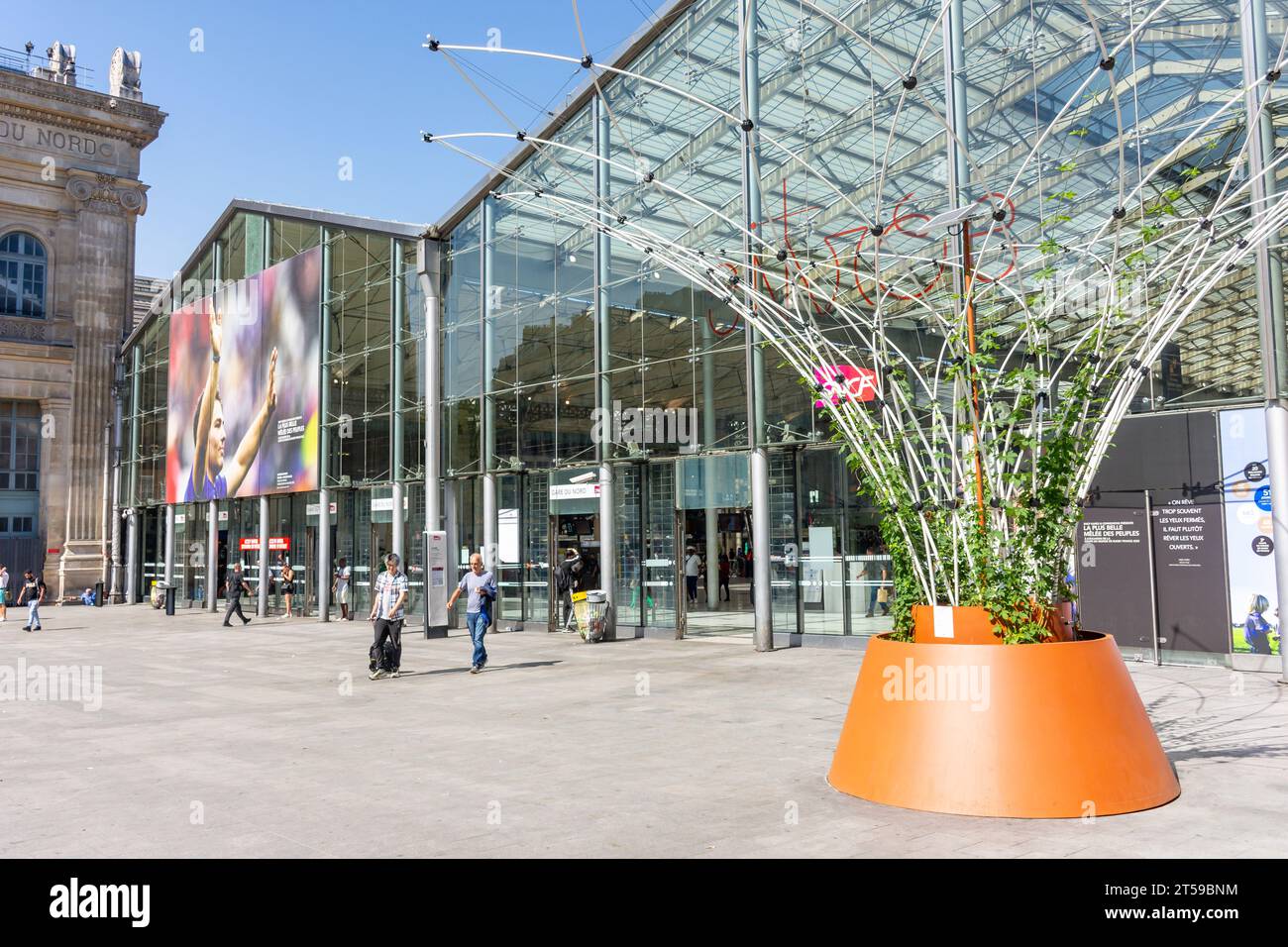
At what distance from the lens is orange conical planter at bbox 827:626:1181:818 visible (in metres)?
7.23

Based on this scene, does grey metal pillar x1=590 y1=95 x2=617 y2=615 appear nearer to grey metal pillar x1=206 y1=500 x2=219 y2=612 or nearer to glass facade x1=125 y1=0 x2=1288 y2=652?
glass facade x1=125 y1=0 x2=1288 y2=652

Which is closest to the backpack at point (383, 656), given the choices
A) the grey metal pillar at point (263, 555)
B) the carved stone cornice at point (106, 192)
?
the grey metal pillar at point (263, 555)

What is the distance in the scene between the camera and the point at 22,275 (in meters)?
46.8

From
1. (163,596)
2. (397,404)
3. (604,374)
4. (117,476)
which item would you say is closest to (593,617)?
(604,374)

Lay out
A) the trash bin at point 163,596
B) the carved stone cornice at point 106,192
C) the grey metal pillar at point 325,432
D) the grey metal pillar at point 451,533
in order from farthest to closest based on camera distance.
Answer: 1. the carved stone cornice at point 106,192
2. the trash bin at point 163,596
3. the grey metal pillar at point 325,432
4. the grey metal pillar at point 451,533

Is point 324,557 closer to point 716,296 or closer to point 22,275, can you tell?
point 716,296

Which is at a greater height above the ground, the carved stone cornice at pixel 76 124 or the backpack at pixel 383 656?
the carved stone cornice at pixel 76 124

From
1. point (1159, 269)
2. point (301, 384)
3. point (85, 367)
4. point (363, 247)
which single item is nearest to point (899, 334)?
point (1159, 269)

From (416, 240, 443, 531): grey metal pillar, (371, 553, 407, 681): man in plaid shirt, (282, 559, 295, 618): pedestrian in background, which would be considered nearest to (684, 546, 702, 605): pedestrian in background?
(416, 240, 443, 531): grey metal pillar

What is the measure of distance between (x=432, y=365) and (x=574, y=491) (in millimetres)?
6113

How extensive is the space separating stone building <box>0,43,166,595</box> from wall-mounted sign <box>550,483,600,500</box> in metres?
31.1

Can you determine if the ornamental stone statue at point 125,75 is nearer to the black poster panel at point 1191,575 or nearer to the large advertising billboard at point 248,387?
the large advertising billboard at point 248,387

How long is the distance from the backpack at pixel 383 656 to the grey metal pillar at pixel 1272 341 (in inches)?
498

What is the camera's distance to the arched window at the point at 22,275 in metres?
46.3
